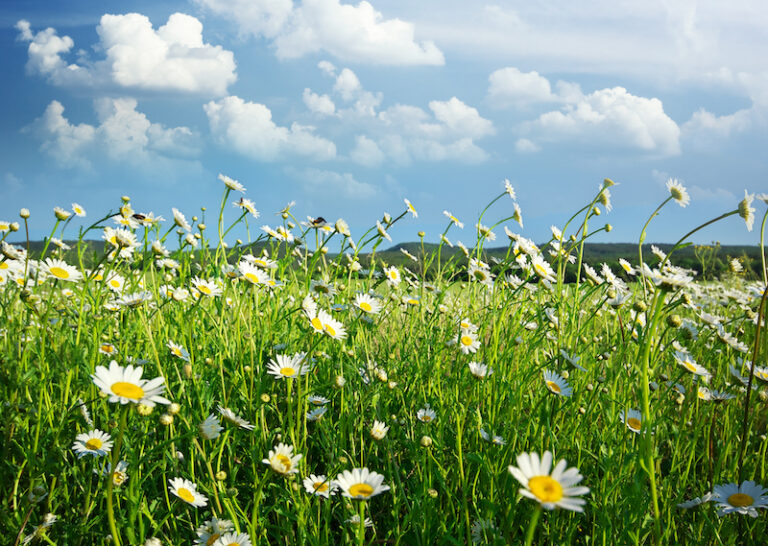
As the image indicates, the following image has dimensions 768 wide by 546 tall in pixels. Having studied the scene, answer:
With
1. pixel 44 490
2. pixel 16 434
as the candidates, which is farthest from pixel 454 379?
pixel 16 434

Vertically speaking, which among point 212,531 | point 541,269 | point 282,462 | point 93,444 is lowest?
point 212,531

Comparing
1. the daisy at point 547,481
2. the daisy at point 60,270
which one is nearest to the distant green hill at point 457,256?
the daisy at point 60,270

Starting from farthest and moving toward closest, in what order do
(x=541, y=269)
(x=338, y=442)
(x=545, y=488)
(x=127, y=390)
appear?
1. (x=541, y=269)
2. (x=338, y=442)
3. (x=127, y=390)
4. (x=545, y=488)

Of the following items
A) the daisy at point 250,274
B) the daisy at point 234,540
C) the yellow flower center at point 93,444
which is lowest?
the daisy at point 234,540

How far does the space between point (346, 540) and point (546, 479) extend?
731 millimetres

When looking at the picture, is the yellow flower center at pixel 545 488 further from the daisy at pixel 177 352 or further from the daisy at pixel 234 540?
the daisy at pixel 177 352

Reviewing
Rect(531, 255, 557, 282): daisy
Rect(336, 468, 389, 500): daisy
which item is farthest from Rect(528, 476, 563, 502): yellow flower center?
Rect(531, 255, 557, 282): daisy

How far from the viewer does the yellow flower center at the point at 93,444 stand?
1.53 m

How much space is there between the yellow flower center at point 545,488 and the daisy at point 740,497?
35.0 inches

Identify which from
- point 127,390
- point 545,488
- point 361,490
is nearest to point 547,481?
point 545,488

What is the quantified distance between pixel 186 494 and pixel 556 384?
123cm

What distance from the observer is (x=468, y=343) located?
7.20 feet

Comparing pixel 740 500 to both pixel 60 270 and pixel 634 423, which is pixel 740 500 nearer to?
pixel 634 423

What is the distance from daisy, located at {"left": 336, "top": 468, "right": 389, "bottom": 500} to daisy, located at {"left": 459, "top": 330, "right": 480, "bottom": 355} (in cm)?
87
